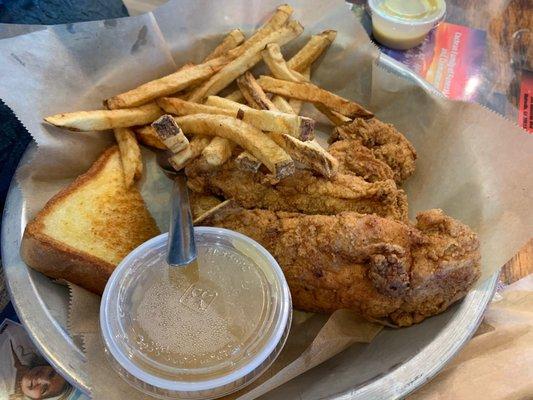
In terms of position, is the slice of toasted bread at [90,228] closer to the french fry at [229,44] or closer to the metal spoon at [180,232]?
the metal spoon at [180,232]

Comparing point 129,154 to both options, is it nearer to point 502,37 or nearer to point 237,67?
point 237,67

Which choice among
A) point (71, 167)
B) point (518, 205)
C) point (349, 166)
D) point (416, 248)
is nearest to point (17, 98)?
point (71, 167)

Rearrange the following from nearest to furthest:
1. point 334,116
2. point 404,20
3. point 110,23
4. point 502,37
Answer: point 110,23 < point 334,116 < point 404,20 < point 502,37

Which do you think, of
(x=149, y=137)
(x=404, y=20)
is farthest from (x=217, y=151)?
(x=404, y=20)

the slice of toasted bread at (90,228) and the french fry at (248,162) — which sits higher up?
the french fry at (248,162)

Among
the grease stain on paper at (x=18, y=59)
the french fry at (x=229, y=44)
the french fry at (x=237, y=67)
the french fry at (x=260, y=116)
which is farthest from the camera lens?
the french fry at (x=229, y=44)

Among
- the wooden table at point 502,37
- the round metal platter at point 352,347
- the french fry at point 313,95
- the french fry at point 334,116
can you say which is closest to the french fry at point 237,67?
the french fry at point 313,95

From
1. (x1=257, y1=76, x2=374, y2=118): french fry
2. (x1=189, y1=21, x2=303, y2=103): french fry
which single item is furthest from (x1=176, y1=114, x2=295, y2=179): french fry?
(x1=257, y1=76, x2=374, y2=118): french fry
